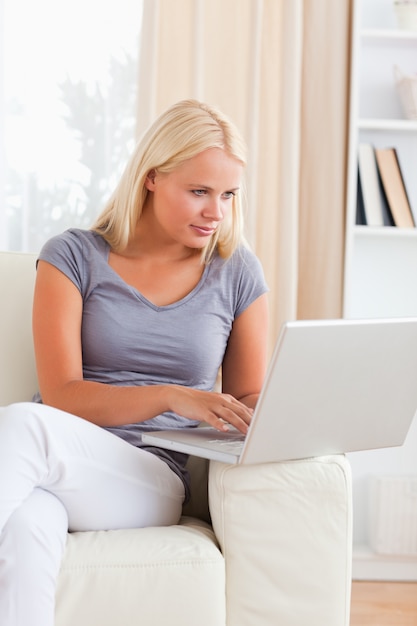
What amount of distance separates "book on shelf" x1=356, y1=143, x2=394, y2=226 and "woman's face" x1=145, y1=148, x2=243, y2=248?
1.00 meters

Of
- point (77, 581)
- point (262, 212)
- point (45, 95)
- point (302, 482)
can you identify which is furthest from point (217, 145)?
point (45, 95)

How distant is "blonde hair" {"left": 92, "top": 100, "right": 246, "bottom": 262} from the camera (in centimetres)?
170

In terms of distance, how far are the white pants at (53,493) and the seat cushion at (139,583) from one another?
0.18 feet

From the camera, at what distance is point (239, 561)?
1.41m

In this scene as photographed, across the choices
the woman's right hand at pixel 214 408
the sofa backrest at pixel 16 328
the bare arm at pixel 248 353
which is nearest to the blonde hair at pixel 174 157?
the bare arm at pixel 248 353

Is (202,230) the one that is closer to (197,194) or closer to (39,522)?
(197,194)

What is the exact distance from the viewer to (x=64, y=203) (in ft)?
9.18

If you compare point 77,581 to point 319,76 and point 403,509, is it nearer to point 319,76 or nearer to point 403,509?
point 403,509

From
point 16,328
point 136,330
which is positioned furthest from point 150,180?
point 16,328

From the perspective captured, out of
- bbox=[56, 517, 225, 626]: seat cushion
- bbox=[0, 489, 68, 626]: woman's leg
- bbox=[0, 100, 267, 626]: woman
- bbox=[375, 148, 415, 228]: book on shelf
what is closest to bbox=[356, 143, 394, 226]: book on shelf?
bbox=[375, 148, 415, 228]: book on shelf

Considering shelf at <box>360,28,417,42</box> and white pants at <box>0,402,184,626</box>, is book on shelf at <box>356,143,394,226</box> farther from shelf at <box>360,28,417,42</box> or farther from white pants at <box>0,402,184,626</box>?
white pants at <box>0,402,184,626</box>

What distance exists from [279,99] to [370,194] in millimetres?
397

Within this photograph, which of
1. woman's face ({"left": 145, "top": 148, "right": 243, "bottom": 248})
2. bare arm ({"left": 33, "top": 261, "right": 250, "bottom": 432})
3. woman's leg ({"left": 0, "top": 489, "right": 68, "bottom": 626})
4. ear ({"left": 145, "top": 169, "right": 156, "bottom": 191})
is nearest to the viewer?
woman's leg ({"left": 0, "top": 489, "right": 68, "bottom": 626})

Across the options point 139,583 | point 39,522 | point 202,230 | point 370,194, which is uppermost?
point 370,194
